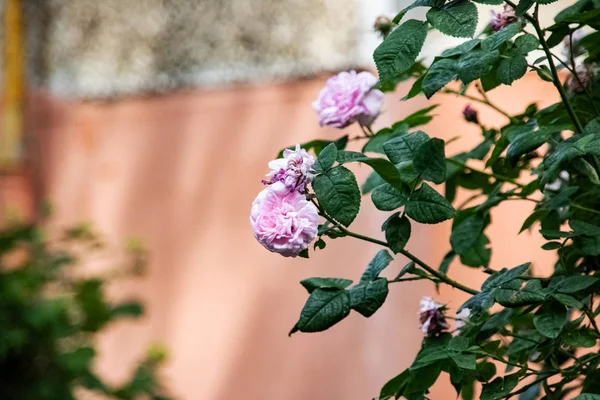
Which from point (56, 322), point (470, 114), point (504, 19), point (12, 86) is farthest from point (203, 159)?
point (504, 19)

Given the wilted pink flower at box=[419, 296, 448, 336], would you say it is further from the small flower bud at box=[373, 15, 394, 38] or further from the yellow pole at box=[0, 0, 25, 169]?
the yellow pole at box=[0, 0, 25, 169]

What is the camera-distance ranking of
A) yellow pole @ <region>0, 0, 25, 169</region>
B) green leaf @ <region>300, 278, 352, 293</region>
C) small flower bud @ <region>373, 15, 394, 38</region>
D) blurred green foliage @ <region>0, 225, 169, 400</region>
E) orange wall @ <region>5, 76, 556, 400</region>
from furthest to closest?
yellow pole @ <region>0, 0, 25, 169</region>, blurred green foliage @ <region>0, 225, 169, 400</region>, orange wall @ <region>5, 76, 556, 400</region>, small flower bud @ <region>373, 15, 394, 38</region>, green leaf @ <region>300, 278, 352, 293</region>

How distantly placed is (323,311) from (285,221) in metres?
0.11

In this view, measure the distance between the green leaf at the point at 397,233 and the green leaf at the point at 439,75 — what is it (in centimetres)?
11

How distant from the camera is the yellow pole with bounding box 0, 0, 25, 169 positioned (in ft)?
9.42

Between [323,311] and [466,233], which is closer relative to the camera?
[323,311]

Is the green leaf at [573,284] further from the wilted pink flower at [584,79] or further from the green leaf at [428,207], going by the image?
the wilted pink flower at [584,79]

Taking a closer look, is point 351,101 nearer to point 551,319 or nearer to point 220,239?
point 551,319

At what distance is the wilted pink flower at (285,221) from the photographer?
2.21ft

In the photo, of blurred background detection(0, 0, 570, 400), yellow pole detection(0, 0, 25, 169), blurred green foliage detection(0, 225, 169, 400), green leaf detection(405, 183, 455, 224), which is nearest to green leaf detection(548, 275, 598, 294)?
green leaf detection(405, 183, 455, 224)

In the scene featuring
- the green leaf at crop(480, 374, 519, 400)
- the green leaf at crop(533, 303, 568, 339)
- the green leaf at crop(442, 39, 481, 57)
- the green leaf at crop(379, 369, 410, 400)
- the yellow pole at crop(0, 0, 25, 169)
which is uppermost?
the yellow pole at crop(0, 0, 25, 169)

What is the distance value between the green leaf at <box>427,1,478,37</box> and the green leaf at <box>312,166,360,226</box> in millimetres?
145

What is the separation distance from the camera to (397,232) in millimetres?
723

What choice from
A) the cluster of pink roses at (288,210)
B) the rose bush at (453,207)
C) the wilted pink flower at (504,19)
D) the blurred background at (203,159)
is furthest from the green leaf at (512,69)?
the blurred background at (203,159)
